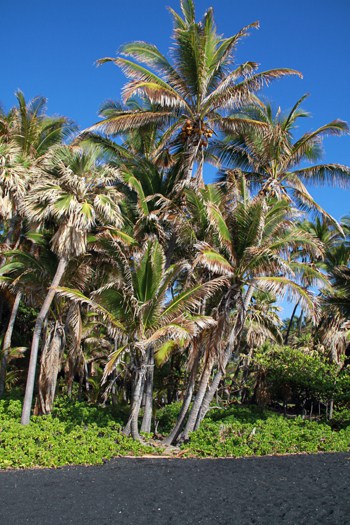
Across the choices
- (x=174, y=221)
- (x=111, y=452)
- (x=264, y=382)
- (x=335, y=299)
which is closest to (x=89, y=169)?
(x=174, y=221)

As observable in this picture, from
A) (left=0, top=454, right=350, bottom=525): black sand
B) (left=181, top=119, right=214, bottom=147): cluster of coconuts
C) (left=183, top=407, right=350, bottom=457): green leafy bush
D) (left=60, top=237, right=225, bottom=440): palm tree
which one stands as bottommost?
(left=0, top=454, right=350, bottom=525): black sand

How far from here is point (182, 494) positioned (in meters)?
8.80

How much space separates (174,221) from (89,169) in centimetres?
306

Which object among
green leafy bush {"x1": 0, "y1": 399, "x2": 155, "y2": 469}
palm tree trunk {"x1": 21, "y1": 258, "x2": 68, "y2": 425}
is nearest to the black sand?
green leafy bush {"x1": 0, "y1": 399, "x2": 155, "y2": 469}

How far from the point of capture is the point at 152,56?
1638cm

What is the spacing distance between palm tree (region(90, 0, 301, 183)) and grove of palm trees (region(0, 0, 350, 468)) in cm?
5

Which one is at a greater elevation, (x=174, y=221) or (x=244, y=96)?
(x=244, y=96)

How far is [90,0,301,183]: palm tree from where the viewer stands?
15773 millimetres

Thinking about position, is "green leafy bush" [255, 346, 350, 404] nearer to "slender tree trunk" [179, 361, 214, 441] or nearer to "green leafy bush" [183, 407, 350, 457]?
"green leafy bush" [183, 407, 350, 457]

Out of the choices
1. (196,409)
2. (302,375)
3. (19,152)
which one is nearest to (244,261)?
(196,409)

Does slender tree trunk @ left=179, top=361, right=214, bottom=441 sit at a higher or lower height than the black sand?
higher

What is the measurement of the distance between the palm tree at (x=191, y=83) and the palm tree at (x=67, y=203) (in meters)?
2.07

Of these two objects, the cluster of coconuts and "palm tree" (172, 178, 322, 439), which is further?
the cluster of coconuts

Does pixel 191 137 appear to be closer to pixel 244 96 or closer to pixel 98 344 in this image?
pixel 244 96
